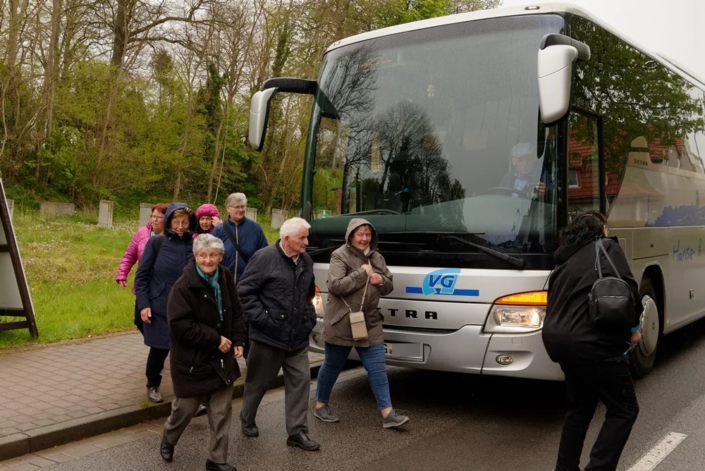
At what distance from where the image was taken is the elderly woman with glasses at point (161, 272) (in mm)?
5758

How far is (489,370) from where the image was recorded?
5.52 m

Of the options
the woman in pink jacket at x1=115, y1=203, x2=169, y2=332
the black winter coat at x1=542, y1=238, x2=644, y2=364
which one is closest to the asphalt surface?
the black winter coat at x1=542, y1=238, x2=644, y2=364

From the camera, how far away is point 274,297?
5.06m

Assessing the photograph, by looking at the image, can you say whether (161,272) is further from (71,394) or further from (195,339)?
(195,339)

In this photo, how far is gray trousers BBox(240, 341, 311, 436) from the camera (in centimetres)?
516

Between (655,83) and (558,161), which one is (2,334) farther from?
(655,83)

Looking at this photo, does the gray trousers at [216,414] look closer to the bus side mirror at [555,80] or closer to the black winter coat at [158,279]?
the black winter coat at [158,279]

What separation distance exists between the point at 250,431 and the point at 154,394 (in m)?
1.10

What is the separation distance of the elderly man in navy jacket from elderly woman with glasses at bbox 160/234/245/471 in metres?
0.44

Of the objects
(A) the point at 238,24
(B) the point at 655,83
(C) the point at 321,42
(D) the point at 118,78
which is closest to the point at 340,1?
(C) the point at 321,42

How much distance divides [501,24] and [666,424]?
3484mm

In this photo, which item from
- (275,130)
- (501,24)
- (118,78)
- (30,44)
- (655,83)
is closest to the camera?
(501,24)

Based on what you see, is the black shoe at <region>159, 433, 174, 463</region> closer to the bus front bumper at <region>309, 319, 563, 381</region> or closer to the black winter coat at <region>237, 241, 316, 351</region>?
the black winter coat at <region>237, 241, 316, 351</region>

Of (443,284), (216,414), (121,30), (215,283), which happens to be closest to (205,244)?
(215,283)
